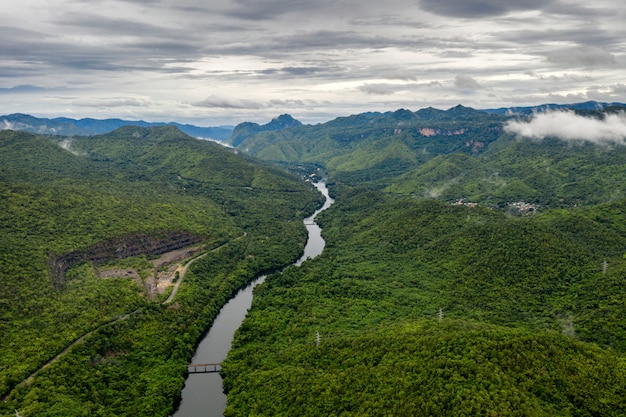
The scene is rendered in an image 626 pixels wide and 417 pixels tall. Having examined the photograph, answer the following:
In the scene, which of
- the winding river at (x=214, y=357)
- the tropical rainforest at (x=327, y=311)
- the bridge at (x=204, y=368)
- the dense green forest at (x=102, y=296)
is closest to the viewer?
the tropical rainforest at (x=327, y=311)

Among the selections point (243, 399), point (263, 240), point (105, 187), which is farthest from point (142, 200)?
point (243, 399)

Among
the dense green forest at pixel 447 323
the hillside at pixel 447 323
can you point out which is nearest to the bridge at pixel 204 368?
the hillside at pixel 447 323

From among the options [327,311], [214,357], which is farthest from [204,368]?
[327,311]

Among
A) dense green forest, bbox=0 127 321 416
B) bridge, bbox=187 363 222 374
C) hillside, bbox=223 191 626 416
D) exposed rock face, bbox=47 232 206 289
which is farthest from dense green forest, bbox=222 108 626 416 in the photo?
exposed rock face, bbox=47 232 206 289

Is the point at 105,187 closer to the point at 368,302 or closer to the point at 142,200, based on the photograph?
the point at 142,200

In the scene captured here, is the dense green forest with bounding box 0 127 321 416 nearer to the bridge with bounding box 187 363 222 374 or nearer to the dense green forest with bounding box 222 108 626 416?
the bridge with bounding box 187 363 222 374

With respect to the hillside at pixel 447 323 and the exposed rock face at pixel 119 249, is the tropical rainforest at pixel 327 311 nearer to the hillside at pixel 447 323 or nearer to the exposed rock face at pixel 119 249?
the hillside at pixel 447 323
